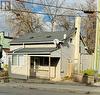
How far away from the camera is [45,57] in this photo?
145ft

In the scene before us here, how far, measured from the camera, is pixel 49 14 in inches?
2621

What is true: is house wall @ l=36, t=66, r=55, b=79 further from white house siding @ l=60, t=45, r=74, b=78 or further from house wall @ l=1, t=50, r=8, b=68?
house wall @ l=1, t=50, r=8, b=68

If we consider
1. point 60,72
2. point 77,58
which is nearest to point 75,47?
point 77,58

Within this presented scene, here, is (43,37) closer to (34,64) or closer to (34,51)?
(34,64)

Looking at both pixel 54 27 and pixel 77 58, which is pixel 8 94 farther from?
pixel 54 27

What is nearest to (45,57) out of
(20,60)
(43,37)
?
(20,60)

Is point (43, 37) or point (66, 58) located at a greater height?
point (43, 37)

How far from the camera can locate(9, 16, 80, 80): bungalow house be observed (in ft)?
139

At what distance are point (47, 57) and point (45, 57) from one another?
32 cm

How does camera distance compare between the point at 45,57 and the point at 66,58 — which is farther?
the point at 45,57

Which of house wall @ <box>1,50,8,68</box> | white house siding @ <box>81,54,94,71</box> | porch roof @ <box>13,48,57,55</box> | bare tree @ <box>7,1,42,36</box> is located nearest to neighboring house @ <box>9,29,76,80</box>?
porch roof @ <box>13,48,57,55</box>

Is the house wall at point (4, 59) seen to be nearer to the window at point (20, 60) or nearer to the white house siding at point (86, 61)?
the window at point (20, 60)

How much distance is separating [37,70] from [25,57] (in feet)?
7.74

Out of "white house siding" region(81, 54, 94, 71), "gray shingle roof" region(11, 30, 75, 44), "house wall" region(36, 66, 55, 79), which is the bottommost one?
"house wall" region(36, 66, 55, 79)
